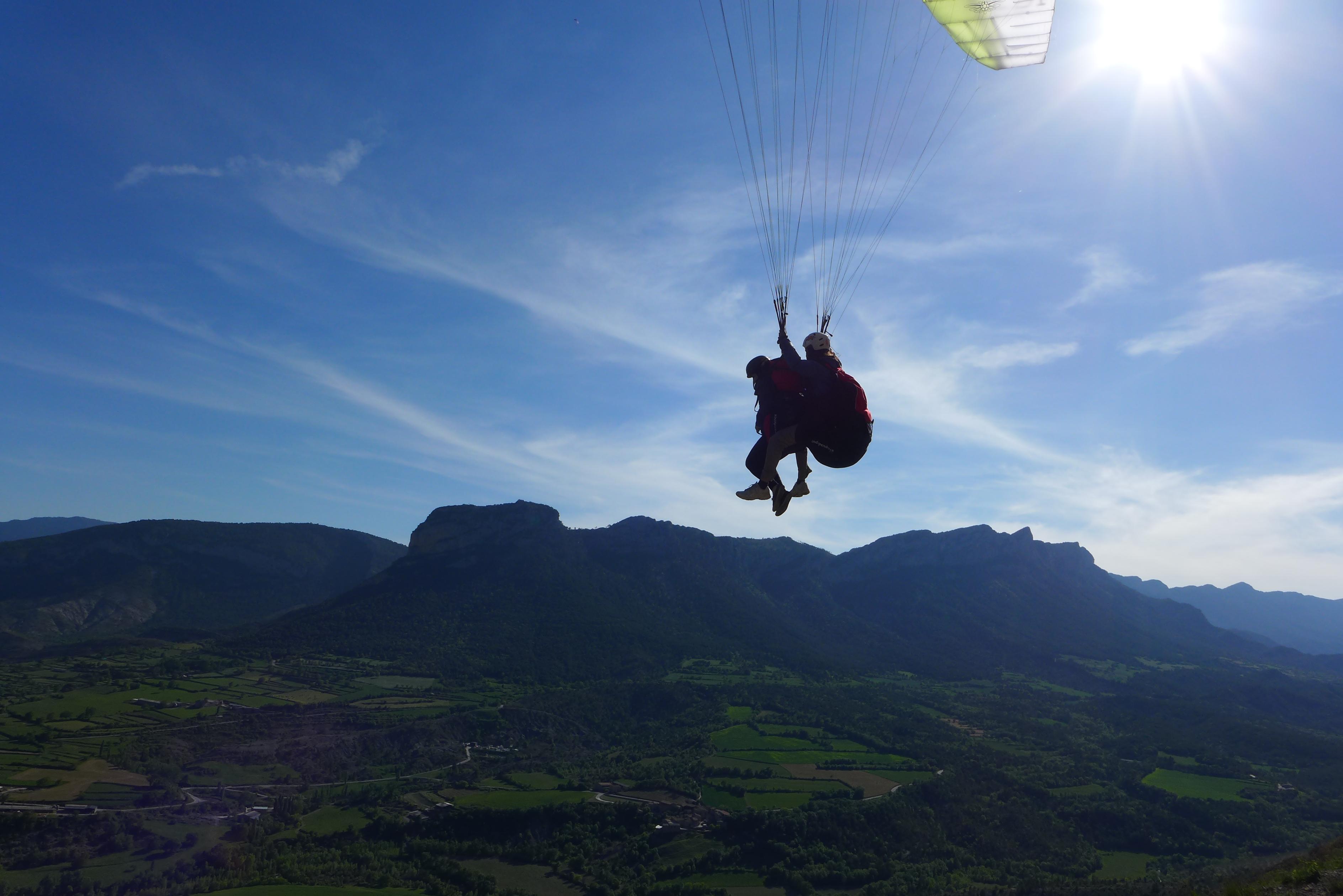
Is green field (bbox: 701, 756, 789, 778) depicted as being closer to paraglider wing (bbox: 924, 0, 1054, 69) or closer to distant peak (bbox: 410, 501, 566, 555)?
paraglider wing (bbox: 924, 0, 1054, 69)

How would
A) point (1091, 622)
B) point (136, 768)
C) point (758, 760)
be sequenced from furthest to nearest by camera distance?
point (1091, 622) → point (758, 760) → point (136, 768)

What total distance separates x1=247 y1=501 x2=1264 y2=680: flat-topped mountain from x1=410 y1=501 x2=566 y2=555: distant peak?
0.28 m

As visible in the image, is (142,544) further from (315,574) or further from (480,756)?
(480,756)

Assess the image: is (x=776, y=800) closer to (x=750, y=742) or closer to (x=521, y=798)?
(x=750, y=742)

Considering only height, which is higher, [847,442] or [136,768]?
[847,442]

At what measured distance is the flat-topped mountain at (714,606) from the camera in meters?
108

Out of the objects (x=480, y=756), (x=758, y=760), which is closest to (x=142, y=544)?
(x=480, y=756)

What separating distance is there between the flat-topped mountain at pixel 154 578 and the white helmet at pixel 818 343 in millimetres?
136744

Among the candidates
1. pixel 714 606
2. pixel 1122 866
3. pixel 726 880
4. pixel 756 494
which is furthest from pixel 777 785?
pixel 714 606

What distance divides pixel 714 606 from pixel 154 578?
116 meters

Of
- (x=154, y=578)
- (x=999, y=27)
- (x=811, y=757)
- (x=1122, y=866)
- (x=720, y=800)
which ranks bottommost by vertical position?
(x=1122, y=866)

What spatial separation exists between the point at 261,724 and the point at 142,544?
10854 cm

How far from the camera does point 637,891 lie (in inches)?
1610

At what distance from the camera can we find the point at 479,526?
13538 centimetres
